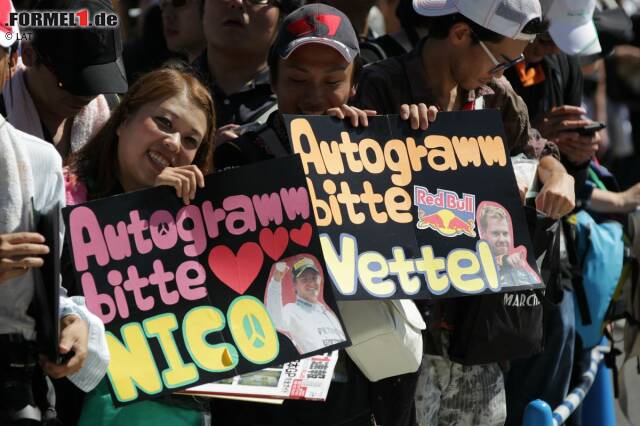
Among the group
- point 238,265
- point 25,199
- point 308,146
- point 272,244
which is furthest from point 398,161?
point 25,199

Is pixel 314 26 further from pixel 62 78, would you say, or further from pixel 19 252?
pixel 19 252

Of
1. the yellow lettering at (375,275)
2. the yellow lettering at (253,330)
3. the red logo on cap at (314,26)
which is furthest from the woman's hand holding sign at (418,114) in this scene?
the yellow lettering at (253,330)

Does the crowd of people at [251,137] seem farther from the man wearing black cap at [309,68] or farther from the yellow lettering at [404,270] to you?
the yellow lettering at [404,270]

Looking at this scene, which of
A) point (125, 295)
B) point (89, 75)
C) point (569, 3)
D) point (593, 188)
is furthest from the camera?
point (593, 188)

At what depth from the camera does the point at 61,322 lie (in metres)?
2.94

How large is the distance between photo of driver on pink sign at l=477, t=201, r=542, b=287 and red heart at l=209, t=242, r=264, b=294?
0.82 m

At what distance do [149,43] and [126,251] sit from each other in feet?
A: 9.13

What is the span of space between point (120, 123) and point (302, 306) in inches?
30.3

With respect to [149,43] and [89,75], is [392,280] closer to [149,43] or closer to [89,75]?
[89,75]

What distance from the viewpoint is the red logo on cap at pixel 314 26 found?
3.82 metres

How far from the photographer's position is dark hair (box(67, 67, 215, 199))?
11.4 ft

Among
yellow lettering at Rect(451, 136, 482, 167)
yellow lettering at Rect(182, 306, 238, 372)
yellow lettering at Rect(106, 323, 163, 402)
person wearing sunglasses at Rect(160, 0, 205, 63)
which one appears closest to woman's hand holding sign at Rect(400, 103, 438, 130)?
yellow lettering at Rect(451, 136, 482, 167)

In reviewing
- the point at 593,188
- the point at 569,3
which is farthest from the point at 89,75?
the point at 593,188

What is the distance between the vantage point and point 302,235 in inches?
134
